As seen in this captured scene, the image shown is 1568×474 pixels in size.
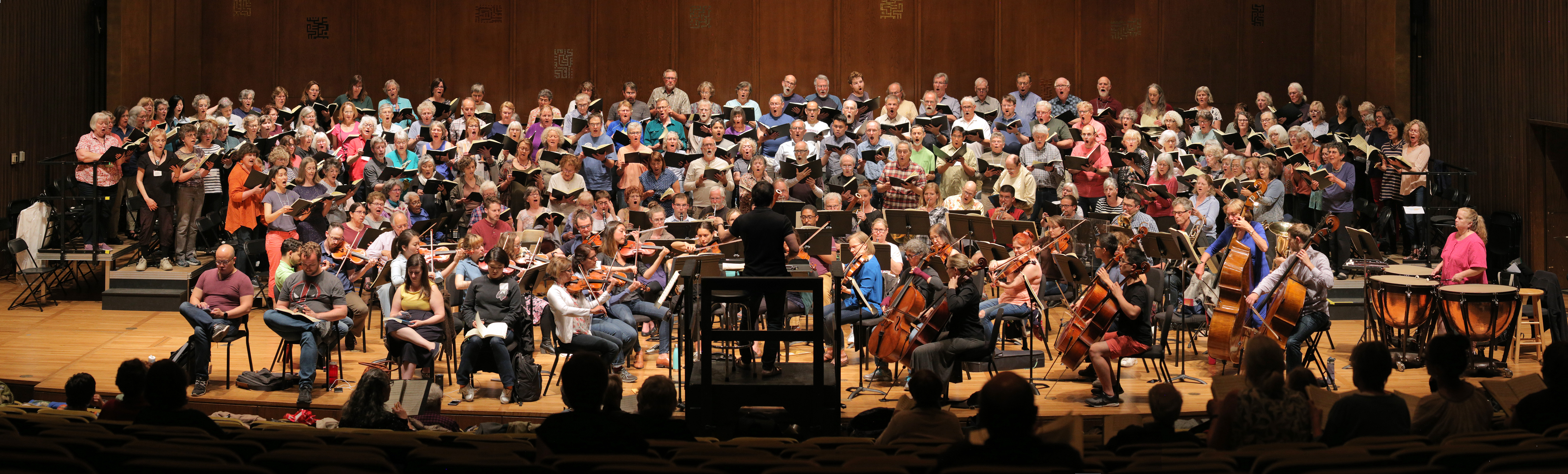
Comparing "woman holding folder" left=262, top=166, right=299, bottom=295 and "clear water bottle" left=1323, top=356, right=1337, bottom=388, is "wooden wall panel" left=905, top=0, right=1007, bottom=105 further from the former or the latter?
"clear water bottle" left=1323, top=356, right=1337, bottom=388

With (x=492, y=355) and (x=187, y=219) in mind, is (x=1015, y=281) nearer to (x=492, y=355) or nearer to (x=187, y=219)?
(x=492, y=355)

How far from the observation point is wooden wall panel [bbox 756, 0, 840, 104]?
1462 centimetres

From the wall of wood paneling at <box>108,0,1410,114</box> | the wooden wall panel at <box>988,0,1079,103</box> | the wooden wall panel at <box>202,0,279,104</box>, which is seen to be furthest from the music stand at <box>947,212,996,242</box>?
the wooden wall panel at <box>202,0,279,104</box>

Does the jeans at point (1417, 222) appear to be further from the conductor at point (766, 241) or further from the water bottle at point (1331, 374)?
the conductor at point (766, 241)

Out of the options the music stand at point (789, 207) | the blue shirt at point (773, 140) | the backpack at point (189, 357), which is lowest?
the backpack at point (189, 357)

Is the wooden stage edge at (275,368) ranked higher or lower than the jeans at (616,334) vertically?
lower

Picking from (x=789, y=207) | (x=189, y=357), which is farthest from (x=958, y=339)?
(x=189, y=357)

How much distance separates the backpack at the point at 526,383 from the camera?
6.91m

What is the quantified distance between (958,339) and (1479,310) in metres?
3.19

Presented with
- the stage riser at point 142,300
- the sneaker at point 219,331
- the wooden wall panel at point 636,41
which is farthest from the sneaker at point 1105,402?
the wooden wall panel at point 636,41

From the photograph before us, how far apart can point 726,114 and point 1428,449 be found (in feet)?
30.0

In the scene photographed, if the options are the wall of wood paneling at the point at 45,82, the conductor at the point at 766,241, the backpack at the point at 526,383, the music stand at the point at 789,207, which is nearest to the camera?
the conductor at the point at 766,241

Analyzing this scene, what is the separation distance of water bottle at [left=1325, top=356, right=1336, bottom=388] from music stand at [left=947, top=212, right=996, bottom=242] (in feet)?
7.87

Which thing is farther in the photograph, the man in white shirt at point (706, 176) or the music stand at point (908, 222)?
the man in white shirt at point (706, 176)
